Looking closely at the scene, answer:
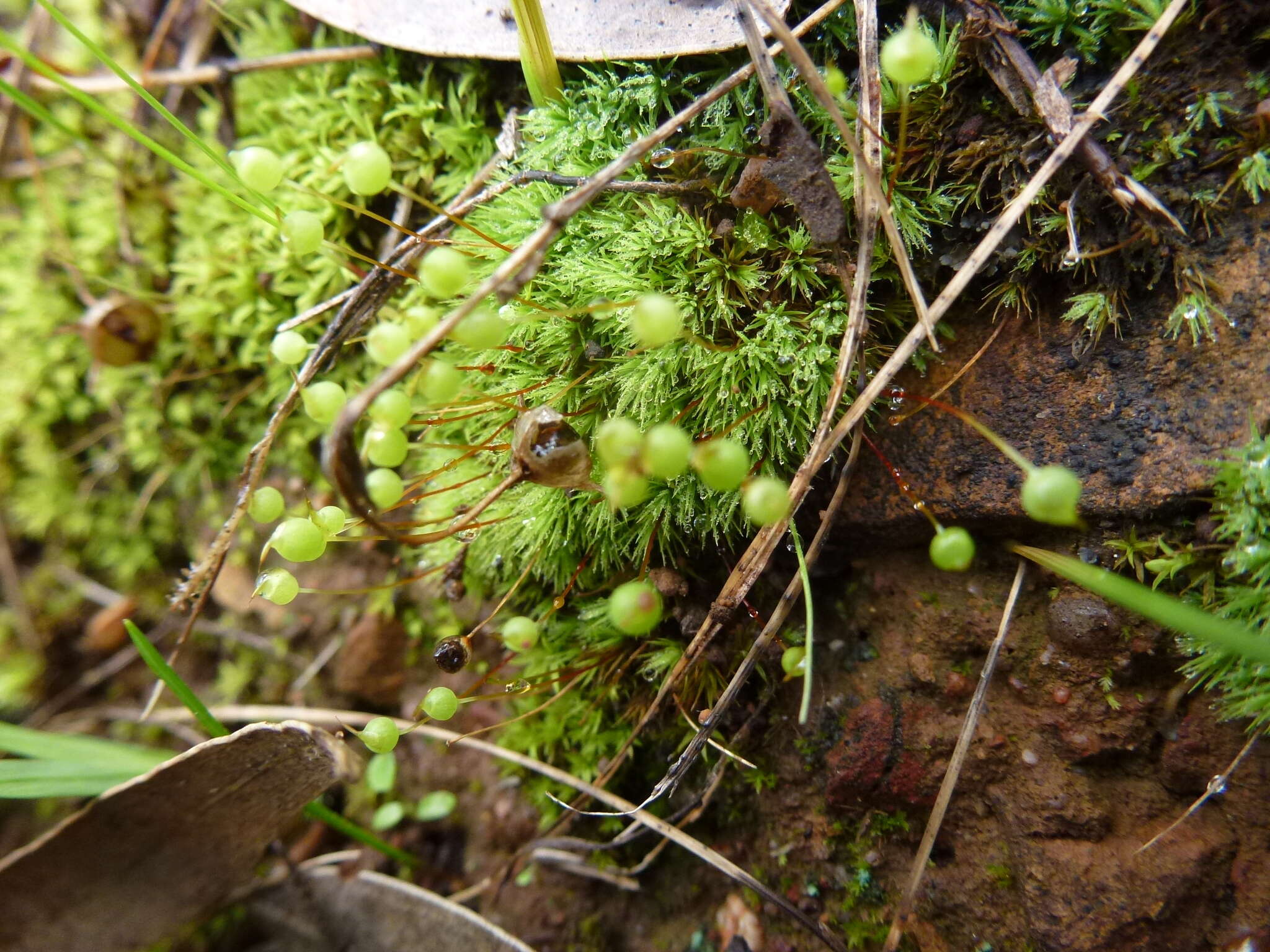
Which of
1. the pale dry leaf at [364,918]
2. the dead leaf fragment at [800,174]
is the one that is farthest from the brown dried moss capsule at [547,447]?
the pale dry leaf at [364,918]

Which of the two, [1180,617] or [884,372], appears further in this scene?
[884,372]

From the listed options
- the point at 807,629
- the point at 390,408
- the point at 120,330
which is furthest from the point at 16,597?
the point at 807,629

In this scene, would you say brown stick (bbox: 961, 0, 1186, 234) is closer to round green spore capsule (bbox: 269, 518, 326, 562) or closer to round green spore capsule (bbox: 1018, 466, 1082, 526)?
round green spore capsule (bbox: 1018, 466, 1082, 526)

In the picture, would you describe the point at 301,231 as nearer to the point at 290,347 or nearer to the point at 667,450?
the point at 290,347

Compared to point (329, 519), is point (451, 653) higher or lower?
lower

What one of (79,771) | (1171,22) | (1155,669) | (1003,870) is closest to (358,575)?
(79,771)

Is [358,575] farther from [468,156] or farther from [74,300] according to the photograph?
[74,300]

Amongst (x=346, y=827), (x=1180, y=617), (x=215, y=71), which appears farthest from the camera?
(x=215, y=71)

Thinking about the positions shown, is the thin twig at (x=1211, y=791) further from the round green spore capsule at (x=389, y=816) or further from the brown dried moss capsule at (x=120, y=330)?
the brown dried moss capsule at (x=120, y=330)

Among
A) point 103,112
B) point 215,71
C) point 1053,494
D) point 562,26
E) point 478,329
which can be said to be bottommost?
point 1053,494
